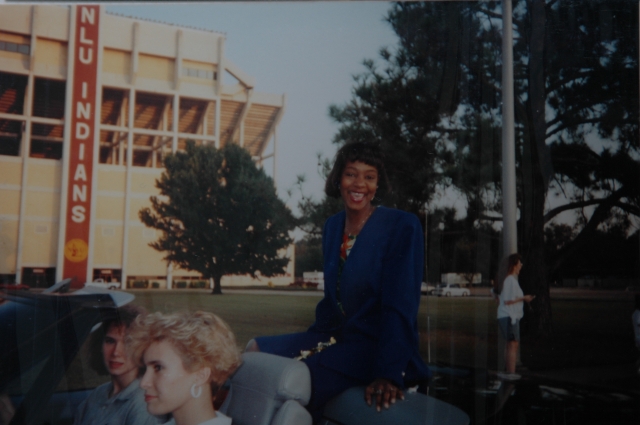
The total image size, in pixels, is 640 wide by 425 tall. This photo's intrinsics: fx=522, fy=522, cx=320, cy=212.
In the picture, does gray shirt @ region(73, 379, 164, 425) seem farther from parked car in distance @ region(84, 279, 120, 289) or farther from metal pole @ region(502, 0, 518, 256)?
metal pole @ region(502, 0, 518, 256)

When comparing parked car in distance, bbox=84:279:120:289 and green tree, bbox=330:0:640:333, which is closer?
parked car in distance, bbox=84:279:120:289

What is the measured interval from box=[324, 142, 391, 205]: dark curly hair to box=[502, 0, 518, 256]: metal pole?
1.51 ft

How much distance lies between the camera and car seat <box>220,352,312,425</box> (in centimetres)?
148

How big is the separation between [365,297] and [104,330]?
2.95ft

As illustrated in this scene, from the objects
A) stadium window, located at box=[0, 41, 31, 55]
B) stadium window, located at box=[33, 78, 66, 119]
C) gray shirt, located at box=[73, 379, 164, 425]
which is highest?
stadium window, located at box=[0, 41, 31, 55]

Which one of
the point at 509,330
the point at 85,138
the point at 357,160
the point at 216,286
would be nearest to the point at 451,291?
the point at 509,330

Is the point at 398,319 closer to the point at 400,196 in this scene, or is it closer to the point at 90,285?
the point at 400,196

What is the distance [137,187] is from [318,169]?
628mm

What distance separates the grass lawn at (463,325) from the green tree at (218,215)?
4.4 inches

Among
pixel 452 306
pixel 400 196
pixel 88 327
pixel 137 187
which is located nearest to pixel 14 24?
pixel 137 187

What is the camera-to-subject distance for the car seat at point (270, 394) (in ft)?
4.84

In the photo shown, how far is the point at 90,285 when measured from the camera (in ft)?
5.85

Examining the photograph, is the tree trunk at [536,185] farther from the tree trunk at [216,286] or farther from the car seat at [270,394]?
the tree trunk at [216,286]

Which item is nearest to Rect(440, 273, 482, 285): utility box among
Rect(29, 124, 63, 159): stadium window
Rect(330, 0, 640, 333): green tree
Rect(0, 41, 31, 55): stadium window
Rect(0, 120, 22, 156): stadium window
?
Rect(330, 0, 640, 333): green tree
